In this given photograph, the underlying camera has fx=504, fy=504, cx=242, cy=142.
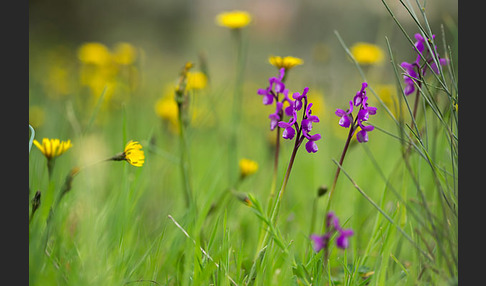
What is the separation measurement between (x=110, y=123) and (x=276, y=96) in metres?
1.74

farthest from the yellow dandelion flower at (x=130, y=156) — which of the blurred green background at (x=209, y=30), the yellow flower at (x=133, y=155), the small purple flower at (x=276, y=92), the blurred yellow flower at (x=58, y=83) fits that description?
the blurred yellow flower at (x=58, y=83)

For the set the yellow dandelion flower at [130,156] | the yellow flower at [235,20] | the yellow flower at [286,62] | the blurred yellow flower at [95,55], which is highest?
the yellow flower at [235,20]

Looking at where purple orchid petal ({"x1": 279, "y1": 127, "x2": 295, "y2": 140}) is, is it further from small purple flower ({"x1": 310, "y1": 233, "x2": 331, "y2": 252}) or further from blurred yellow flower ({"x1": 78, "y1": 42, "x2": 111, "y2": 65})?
blurred yellow flower ({"x1": 78, "y1": 42, "x2": 111, "y2": 65})

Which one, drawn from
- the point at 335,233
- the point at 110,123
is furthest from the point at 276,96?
the point at 110,123

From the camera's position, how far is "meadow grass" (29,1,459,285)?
933 mm

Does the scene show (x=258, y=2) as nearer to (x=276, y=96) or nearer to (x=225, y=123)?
(x=225, y=123)

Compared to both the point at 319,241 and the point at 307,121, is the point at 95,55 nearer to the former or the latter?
the point at 307,121

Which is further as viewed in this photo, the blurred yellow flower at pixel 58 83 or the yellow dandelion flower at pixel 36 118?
the blurred yellow flower at pixel 58 83

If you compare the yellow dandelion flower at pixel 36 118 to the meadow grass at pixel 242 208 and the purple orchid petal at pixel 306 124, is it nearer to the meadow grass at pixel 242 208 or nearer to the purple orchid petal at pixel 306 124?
the meadow grass at pixel 242 208

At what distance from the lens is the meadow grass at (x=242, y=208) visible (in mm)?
933

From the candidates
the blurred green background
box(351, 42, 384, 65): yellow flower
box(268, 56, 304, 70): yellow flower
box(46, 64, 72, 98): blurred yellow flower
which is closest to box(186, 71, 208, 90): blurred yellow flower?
box(268, 56, 304, 70): yellow flower

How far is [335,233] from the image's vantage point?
1006mm

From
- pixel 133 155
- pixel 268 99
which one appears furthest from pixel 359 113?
pixel 133 155

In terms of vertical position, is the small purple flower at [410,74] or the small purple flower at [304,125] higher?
the small purple flower at [410,74]
